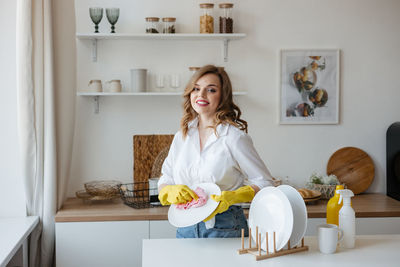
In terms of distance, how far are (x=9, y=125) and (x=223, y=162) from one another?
146cm

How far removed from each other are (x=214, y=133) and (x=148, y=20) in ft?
4.50

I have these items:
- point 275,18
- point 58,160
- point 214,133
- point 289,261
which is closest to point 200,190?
point 214,133

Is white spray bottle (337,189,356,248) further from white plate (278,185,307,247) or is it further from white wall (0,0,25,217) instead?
white wall (0,0,25,217)

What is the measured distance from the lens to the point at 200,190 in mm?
2008

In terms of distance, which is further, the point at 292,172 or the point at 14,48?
the point at 292,172

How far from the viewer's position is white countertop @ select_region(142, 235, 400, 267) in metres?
1.74

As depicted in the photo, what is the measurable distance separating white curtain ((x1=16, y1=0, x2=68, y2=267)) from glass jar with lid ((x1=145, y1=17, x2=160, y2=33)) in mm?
661

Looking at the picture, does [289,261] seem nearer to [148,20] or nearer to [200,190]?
[200,190]

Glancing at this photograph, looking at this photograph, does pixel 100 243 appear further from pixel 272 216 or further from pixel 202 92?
pixel 272 216

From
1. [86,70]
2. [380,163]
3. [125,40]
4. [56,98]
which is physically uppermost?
[125,40]

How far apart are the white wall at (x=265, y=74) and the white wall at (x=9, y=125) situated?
524 mm

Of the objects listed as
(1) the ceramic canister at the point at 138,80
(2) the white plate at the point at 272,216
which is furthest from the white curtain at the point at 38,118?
(2) the white plate at the point at 272,216

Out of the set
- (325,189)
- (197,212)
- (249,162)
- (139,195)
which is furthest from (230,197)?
(325,189)

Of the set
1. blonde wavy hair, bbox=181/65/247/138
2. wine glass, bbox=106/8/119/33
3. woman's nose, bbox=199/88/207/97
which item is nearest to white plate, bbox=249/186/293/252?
blonde wavy hair, bbox=181/65/247/138
